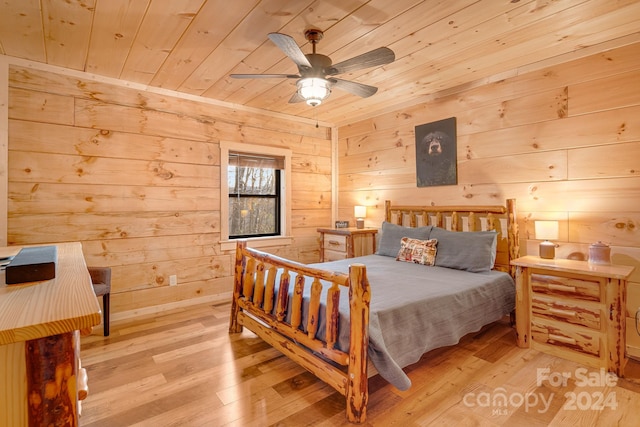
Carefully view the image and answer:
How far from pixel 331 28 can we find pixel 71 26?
5.75 feet

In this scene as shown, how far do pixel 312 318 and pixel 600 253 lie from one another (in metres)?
2.16

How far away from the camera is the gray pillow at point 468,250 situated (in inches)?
112

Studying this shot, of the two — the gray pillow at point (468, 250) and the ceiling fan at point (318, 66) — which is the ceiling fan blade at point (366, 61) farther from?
the gray pillow at point (468, 250)

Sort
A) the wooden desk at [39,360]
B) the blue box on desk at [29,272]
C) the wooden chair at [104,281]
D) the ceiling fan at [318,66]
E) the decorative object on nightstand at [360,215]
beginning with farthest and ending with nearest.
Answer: the decorative object on nightstand at [360,215] < the wooden chair at [104,281] < the ceiling fan at [318,66] < the blue box on desk at [29,272] < the wooden desk at [39,360]

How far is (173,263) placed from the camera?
3479mm

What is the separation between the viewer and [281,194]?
4.38 meters

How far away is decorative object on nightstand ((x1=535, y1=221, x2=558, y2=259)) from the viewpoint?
2.55 metres

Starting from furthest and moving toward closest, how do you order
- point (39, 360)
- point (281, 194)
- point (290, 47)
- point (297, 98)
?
point (281, 194)
point (297, 98)
point (290, 47)
point (39, 360)

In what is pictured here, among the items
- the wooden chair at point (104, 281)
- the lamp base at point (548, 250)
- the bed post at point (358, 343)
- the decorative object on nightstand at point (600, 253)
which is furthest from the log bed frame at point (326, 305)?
the wooden chair at point (104, 281)

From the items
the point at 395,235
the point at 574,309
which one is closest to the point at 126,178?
the point at 395,235

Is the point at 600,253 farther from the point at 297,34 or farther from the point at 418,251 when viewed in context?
the point at 297,34

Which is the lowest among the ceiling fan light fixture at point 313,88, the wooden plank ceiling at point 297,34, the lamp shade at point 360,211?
the lamp shade at point 360,211

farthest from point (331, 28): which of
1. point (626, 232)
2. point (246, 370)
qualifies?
point (626, 232)

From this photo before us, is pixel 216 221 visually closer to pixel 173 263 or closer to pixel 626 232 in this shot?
pixel 173 263
